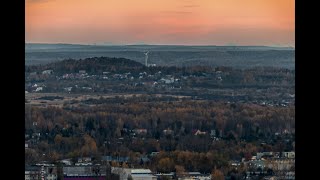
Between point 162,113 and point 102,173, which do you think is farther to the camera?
point 162,113

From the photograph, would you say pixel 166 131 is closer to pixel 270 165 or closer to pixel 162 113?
pixel 162 113

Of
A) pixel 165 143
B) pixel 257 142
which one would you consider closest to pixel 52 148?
pixel 165 143

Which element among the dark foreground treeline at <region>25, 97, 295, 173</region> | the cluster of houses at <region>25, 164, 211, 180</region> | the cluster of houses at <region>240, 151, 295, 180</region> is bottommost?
the cluster of houses at <region>25, 164, 211, 180</region>

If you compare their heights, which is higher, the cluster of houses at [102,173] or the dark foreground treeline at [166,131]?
the dark foreground treeline at [166,131]

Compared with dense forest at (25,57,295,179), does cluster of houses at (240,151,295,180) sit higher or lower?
lower

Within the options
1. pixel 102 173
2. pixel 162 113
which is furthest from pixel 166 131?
pixel 102 173

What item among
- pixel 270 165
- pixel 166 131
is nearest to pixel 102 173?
pixel 166 131

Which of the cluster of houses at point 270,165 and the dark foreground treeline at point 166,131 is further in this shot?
the dark foreground treeline at point 166,131

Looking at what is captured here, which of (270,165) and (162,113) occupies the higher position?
(162,113)

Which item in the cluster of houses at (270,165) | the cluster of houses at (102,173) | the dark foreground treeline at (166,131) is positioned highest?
the dark foreground treeline at (166,131)
